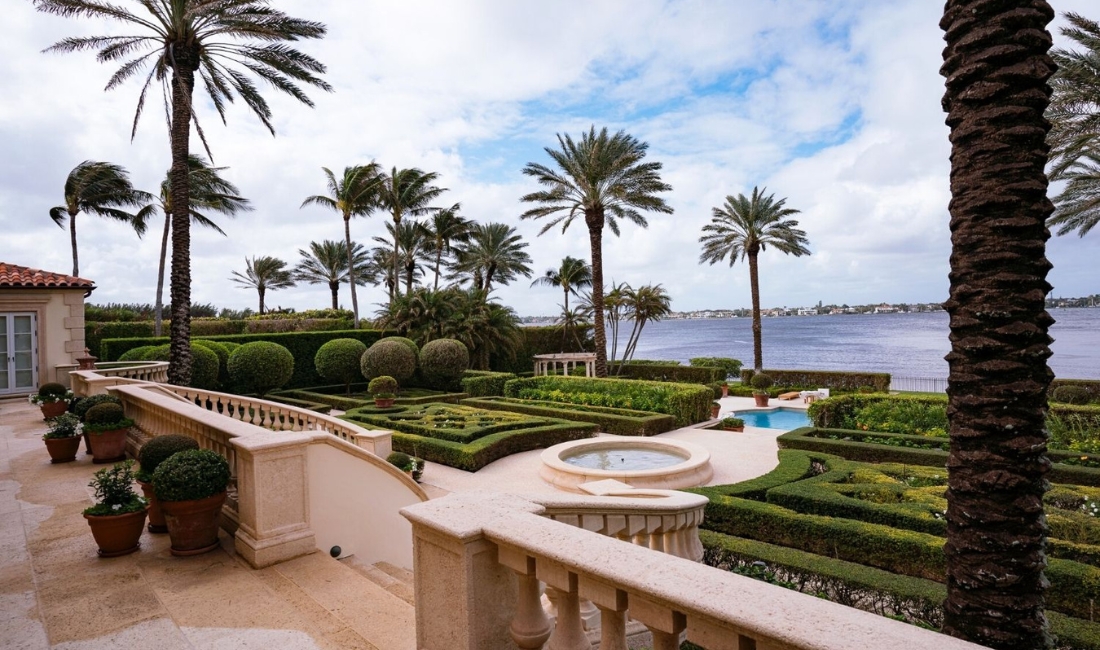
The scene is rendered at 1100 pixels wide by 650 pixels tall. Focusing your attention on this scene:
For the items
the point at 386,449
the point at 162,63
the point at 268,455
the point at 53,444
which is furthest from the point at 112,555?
the point at 162,63

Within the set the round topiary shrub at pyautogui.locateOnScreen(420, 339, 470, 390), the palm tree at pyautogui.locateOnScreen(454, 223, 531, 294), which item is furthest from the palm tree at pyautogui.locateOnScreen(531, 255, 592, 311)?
the round topiary shrub at pyautogui.locateOnScreen(420, 339, 470, 390)

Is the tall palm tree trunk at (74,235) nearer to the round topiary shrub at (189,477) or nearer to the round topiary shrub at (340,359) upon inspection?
the round topiary shrub at (340,359)

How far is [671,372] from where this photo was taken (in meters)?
32.8

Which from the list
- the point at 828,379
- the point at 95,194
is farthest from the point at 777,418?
the point at 95,194

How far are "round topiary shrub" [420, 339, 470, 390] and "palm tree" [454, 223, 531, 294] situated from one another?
18321mm

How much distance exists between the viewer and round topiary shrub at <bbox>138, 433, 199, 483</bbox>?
5.39 m

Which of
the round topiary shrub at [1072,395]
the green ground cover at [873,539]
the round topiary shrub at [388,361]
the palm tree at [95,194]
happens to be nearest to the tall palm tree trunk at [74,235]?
the palm tree at [95,194]

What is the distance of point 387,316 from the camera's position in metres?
28.8

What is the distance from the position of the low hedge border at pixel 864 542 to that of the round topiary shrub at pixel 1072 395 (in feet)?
61.4

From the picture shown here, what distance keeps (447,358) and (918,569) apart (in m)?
19.7

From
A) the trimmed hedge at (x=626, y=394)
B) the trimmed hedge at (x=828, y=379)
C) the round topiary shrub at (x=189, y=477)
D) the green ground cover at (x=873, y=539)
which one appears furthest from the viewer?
the trimmed hedge at (x=828, y=379)

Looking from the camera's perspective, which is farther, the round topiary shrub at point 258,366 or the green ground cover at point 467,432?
the round topiary shrub at point 258,366

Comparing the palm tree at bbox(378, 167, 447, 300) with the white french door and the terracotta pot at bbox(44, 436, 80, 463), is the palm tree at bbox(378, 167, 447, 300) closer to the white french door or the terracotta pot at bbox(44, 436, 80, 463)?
the white french door

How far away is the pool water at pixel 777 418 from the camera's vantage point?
73.2ft
